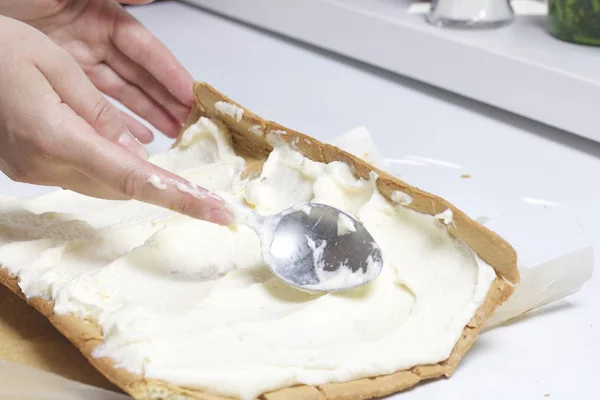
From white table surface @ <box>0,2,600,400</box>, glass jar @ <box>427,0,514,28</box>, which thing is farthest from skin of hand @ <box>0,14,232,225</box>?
glass jar @ <box>427,0,514,28</box>

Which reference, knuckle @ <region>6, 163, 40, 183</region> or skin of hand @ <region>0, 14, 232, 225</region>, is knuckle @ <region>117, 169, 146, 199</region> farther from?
knuckle @ <region>6, 163, 40, 183</region>

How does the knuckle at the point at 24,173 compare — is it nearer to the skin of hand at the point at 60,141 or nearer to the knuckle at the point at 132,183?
the skin of hand at the point at 60,141

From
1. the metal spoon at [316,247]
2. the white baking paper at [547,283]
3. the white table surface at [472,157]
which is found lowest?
the white table surface at [472,157]

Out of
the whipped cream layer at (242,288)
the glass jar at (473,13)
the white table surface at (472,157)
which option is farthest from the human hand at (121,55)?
the glass jar at (473,13)

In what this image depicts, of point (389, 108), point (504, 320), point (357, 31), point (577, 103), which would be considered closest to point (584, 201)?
point (577, 103)

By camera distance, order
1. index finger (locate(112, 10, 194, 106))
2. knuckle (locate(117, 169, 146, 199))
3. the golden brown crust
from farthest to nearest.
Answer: index finger (locate(112, 10, 194, 106)) < knuckle (locate(117, 169, 146, 199)) < the golden brown crust

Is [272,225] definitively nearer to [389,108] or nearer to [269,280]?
[269,280]

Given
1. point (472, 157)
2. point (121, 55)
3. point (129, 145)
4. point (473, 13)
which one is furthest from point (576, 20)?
point (129, 145)
